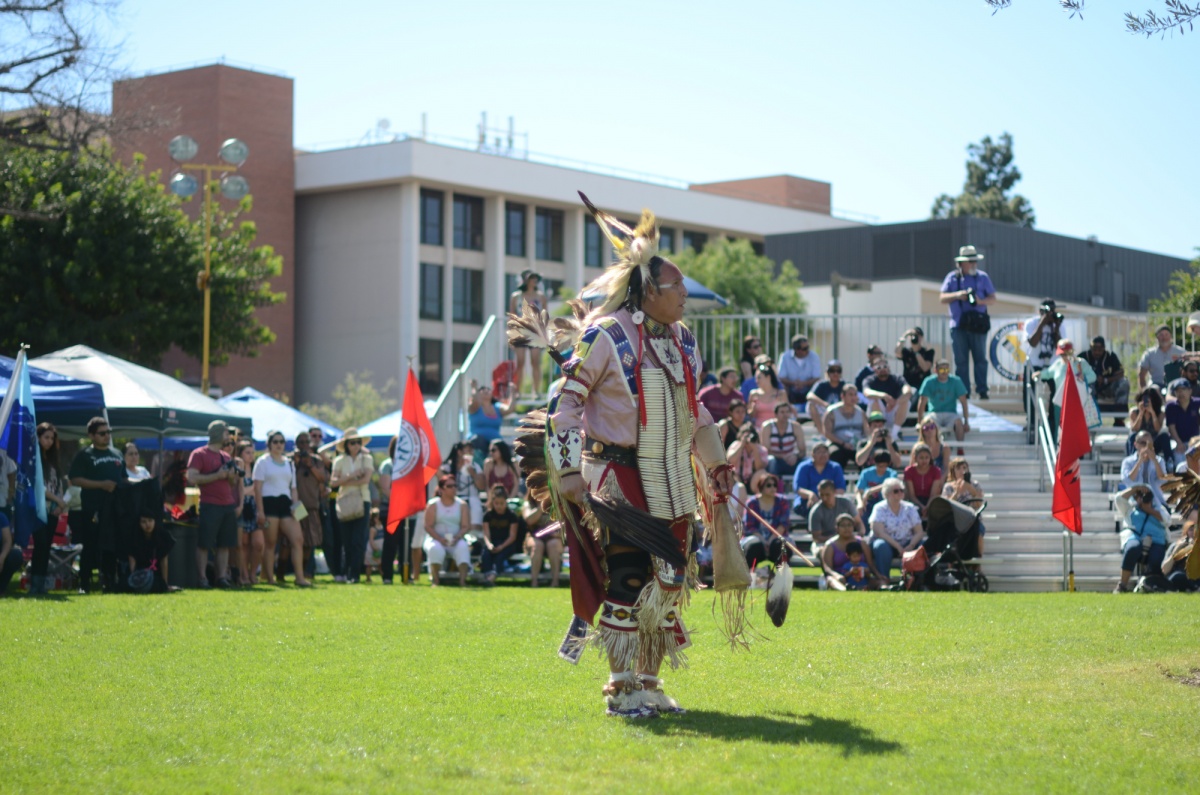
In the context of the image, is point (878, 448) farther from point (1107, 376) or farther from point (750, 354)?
point (1107, 376)

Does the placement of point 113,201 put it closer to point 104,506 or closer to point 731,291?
point 731,291

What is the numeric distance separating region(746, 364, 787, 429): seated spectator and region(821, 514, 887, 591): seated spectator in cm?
344

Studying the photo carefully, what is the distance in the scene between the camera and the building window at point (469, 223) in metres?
58.3

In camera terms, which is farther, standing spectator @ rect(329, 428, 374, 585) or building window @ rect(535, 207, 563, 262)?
building window @ rect(535, 207, 563, 262)

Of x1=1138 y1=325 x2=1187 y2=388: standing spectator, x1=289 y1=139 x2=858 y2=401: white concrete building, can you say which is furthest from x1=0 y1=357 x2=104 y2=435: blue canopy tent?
x1=289 y1=139 x2=858 y2=401: white concrete building

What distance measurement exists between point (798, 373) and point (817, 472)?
3.92 m

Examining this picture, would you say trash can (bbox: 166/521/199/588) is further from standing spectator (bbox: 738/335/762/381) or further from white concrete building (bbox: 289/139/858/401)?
white concrete building (bbox: 289/139/858/401)

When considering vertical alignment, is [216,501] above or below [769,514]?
above

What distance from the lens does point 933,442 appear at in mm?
16266

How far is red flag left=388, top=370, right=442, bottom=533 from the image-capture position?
16734mm

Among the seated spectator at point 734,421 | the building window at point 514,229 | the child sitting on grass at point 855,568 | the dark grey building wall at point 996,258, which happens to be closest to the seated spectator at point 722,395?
the seated spectator at point 734,421

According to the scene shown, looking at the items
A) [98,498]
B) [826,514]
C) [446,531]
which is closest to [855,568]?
[826,514]

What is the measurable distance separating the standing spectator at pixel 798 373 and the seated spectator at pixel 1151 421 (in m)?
4.63

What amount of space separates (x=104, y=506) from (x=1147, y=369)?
13.1 meters
